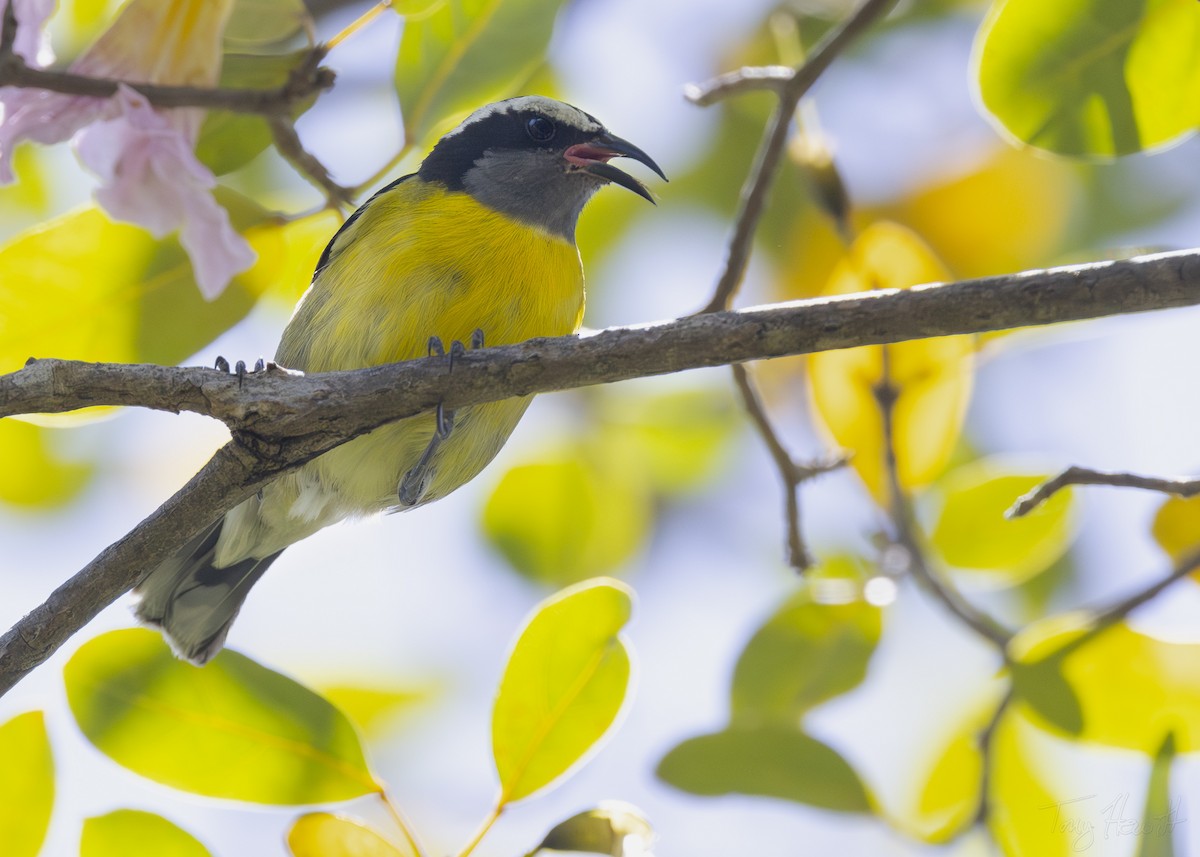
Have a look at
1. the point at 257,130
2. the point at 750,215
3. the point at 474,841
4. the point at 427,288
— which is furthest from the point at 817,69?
the point at 474,841

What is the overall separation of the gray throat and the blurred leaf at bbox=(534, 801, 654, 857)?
1791 millimetres

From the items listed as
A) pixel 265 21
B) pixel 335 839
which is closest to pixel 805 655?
pixel 335 839

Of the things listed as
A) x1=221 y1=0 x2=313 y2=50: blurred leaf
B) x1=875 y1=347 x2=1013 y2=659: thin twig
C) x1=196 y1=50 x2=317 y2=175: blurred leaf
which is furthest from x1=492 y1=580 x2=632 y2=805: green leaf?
x1=221 y1=0 x2=313 y2=50: blurred leaf

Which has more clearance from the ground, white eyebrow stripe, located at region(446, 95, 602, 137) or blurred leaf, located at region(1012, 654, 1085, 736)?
white eyebrow stripe, located at region(446, 95, 602, 137)

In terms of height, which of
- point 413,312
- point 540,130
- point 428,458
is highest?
point 540,130

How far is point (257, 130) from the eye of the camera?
11.3 ft

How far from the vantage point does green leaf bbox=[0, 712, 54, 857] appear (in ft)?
8.69

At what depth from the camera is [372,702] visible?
4.62 m

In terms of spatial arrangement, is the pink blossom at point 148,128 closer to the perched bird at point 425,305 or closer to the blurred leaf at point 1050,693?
the perched bird at point 425,305

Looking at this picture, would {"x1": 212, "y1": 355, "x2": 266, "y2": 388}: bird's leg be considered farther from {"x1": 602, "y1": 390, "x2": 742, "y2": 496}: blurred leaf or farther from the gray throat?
{"x1": 602, "y1": 390, "x2": 742, "y2": 496}: blurred leaf

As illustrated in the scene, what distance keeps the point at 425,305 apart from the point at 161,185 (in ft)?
2.33

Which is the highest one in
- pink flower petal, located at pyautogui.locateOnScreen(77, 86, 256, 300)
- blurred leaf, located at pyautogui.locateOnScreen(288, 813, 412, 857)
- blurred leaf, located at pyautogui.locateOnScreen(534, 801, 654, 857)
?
pink flower petal, located at pyautogui.locateOnScreen(77, 86, 256, 300)

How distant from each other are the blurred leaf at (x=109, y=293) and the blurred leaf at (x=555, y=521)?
1080 mm

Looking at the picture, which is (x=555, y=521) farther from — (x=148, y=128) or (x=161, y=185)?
(x=148, y=128)
